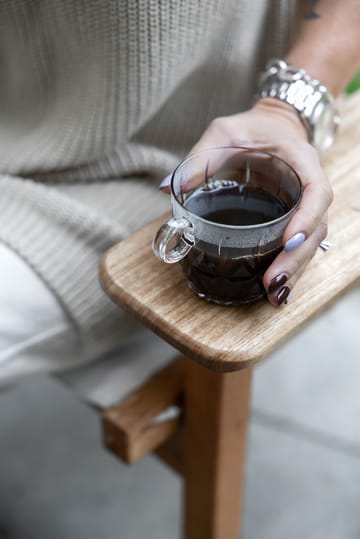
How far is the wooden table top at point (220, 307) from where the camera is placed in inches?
19.6

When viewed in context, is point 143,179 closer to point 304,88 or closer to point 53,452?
point 304,88

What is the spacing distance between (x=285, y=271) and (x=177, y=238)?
81mm

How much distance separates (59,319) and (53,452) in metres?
0.64

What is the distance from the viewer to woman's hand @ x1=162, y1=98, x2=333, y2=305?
496mm

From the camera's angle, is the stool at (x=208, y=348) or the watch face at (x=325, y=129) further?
the watch face at (x=325, y=129)

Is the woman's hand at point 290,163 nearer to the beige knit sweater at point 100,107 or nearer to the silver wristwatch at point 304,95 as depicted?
the silver wristwatch at point 304,95

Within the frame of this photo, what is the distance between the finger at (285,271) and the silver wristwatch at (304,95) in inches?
7.0

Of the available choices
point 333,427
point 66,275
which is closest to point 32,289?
point 66,275

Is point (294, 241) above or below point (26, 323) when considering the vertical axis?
above

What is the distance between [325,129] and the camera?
68 cm

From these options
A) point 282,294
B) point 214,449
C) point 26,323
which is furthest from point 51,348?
point 282,294

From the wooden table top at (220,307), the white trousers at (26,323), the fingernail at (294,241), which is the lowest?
the white trousers at (26,323)

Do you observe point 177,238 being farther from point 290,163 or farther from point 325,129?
point 325,129

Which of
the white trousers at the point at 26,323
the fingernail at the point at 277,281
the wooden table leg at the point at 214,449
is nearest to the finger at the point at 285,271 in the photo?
the fingernail at the point at 277,281
